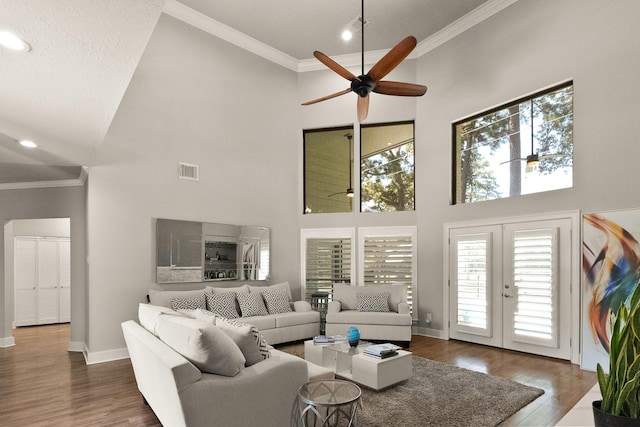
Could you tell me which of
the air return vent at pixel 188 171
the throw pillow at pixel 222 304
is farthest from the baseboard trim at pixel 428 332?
the air return vent at pixel 188 171

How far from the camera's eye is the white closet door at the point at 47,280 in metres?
7.77

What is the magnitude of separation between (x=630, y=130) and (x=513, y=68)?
188 cm

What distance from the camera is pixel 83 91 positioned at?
2822 millimetres

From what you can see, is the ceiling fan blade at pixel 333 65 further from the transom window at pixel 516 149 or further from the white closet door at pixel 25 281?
the white closet door at pixel 25 281

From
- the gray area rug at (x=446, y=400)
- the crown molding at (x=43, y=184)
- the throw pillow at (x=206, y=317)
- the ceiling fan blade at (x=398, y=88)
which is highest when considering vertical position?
the ceiling fan blade at (x=398, y=88)

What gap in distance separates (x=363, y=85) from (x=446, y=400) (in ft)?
11.2

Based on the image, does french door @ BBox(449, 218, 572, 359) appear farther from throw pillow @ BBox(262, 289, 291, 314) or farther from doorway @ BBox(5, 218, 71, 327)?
doorway @ BBox(5, 218, 71, 327)

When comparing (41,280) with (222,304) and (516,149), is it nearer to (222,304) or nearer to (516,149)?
(222,304)

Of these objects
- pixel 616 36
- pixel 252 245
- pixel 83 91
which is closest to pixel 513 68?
pixel 616 36

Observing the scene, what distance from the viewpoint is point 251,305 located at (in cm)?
573

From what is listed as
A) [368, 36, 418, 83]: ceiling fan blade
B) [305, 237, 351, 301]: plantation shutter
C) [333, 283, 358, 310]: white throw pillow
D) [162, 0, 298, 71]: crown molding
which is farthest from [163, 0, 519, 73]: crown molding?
[333, 283, 358, 310]: white throw pillow

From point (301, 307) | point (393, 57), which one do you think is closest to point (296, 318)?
point (301, 307)

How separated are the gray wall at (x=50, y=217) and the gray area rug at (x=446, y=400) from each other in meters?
4.44

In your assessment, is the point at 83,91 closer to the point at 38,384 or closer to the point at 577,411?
the point at 38,384
